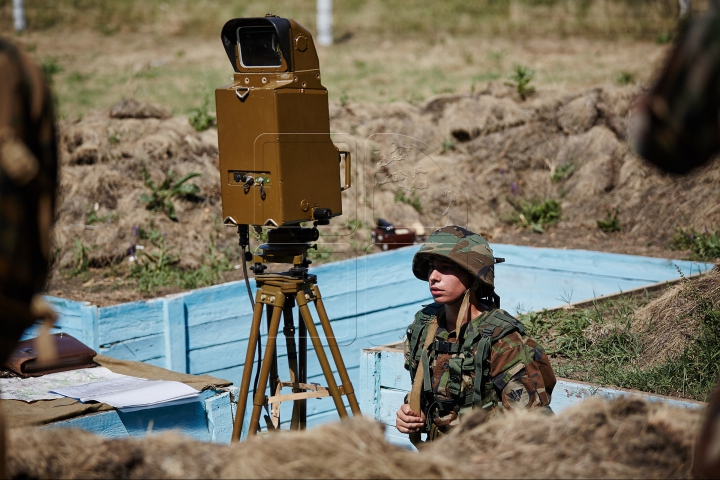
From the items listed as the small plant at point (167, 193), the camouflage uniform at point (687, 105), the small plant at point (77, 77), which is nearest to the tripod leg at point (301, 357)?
the camouflage uniform at point (687, 105)

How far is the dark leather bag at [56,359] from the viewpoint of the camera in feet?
14.0

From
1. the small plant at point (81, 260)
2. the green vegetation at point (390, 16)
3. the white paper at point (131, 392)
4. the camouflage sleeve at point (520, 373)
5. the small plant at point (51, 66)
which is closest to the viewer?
the camouflage sleeve at point (520, 373)

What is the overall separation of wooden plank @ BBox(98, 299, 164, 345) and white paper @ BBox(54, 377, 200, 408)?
0.96 m

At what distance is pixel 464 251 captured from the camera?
327 cm

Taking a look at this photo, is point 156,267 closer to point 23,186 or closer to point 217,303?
point 217,303

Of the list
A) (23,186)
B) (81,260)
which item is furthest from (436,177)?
(23,186)

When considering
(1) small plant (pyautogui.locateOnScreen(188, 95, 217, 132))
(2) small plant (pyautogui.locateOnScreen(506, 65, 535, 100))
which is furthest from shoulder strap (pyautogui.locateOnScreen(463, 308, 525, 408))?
(2) small plant (pyautogui.locateOnScreen(506, 65, 535, 100))

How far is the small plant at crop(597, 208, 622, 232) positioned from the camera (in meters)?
8.12

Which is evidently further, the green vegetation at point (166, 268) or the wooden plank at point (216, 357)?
the green vegetation at point (166, 268)

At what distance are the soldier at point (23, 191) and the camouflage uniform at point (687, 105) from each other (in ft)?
4.20

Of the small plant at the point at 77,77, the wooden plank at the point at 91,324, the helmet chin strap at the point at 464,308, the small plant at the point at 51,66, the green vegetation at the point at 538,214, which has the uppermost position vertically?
the small plant at the point at 51,66

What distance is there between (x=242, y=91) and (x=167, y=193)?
455 centimetres

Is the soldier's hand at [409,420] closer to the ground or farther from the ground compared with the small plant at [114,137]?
closer to the ground

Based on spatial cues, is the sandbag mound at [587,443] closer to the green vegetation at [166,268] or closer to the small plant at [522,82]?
the green vegetation at [166,268]
